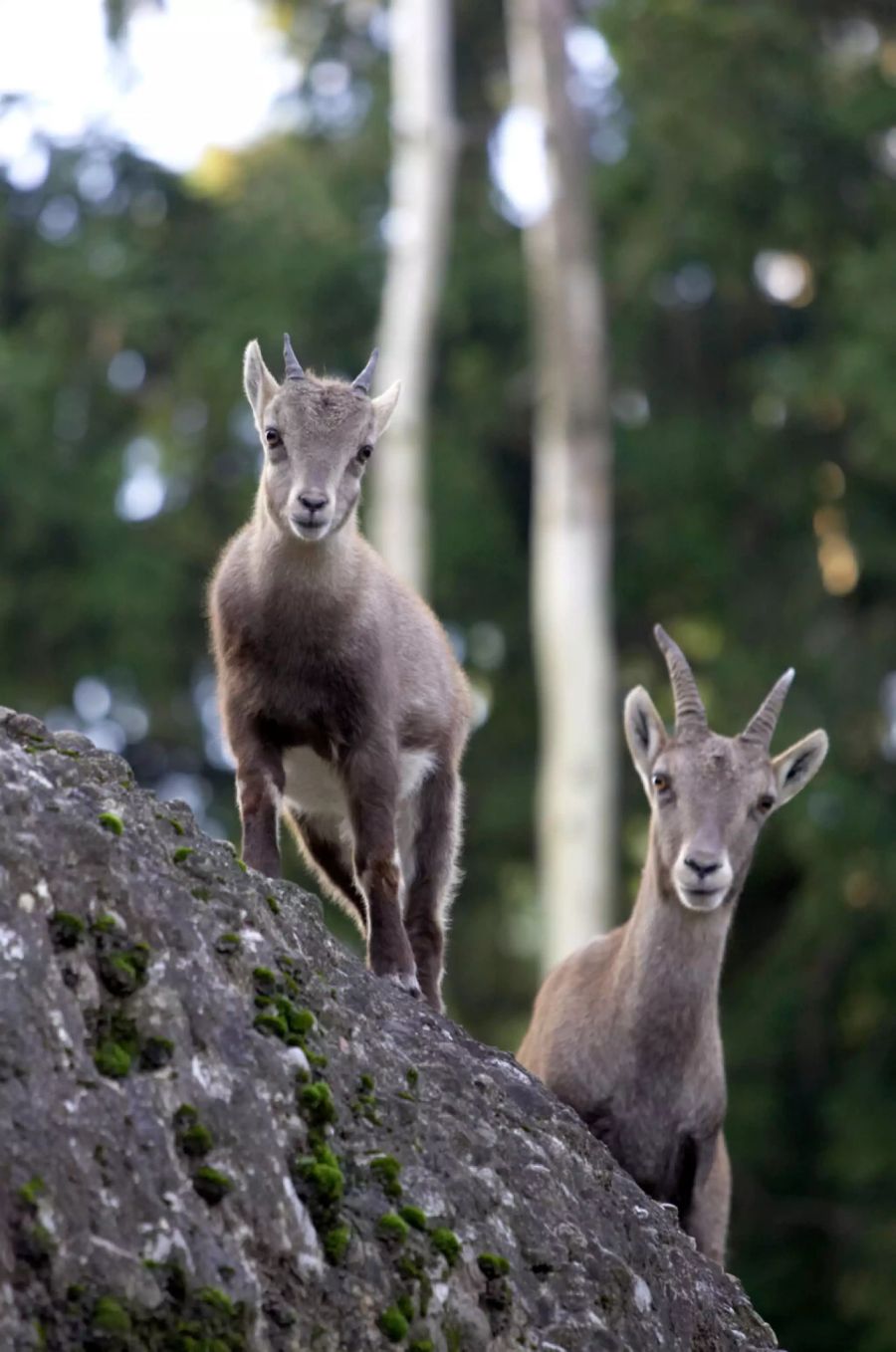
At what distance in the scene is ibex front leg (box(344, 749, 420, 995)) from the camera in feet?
21.4

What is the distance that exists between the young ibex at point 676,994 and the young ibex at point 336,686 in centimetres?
78

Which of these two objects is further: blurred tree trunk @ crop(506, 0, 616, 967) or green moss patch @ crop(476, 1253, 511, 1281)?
blurred tree trunk @ crop(506, 0, 616, 967)

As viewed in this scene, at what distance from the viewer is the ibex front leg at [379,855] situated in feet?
21.4

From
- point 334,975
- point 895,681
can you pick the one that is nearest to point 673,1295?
point 334,975

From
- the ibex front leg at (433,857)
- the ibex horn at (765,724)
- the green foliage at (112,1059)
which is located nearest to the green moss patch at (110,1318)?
the green foliage at (112,1059)

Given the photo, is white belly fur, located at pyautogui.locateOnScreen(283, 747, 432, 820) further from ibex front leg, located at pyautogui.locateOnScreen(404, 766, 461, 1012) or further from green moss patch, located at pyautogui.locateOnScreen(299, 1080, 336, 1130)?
green moss patch, located at pyautogui.locateOnScreen(299, 1080, 336, 1130)

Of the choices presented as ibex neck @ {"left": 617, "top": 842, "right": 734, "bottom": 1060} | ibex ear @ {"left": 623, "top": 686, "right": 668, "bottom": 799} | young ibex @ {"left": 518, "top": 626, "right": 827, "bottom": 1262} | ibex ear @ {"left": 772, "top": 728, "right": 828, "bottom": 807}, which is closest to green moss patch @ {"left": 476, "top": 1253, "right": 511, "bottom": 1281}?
young ibex @ {"left": 518, "top": 626, "right": 827, "bottom": 1262}

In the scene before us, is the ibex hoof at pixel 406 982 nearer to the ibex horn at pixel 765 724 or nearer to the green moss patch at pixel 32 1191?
the ibex horn at pixel 765 724

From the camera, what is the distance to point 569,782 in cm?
1786

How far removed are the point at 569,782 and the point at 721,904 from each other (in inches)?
394

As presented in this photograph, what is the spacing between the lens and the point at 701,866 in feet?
25.0

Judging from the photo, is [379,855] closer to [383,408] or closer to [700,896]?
[700,896]

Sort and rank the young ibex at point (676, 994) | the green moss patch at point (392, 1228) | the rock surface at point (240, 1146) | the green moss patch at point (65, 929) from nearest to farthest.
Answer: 1. the rock surface at point (240, 1146)
2. the green moss patch at point (65, 929)
3. the green moss patch at point (392, 1228)
4. the young ibex at point (676, 994)

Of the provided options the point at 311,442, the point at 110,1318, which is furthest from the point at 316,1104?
the point at 311,442
